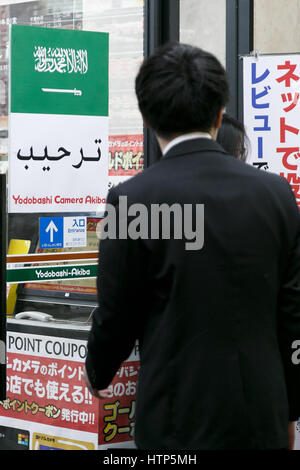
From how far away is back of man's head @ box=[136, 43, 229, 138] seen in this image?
186 centimetres

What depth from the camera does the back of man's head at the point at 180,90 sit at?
186cm

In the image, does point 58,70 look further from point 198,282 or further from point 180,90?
point 198,282

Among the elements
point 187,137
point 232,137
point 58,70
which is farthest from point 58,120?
point 187,137

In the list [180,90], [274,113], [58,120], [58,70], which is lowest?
[180,90]

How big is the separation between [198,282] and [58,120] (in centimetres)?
183

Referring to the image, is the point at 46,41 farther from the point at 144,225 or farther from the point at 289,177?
the point at 144,225

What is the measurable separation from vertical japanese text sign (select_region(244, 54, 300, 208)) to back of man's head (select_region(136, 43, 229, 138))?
2.10 meters

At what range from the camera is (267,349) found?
74.0 inches

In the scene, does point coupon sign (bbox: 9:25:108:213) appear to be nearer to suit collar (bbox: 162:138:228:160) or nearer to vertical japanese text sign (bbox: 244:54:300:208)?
vertical japanese text sign (bbox: 244:54:300:208)

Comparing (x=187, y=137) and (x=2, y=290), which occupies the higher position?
(x=187, y=137)

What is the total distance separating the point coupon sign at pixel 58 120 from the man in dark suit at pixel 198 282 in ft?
5.07

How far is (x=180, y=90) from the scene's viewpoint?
1.86 m
